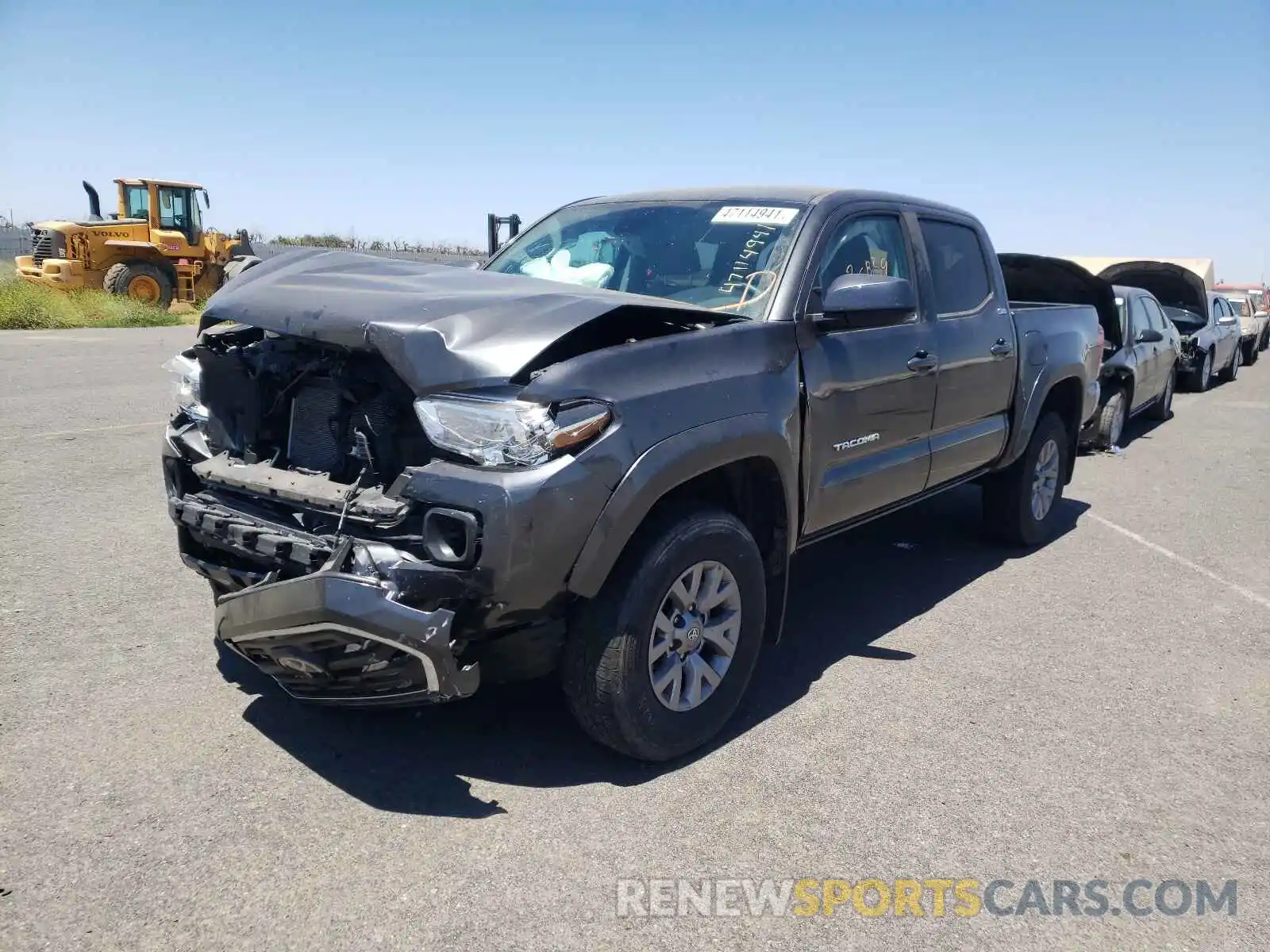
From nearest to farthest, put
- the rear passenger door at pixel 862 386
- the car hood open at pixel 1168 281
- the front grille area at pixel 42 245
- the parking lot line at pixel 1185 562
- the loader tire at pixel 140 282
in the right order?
the rear passenger door at pixel 862 386 → the parking lot line at pixel 1185 562 → the car hood open at pixel 1168 281 → the loader tire at pixel 140 282 → the front grille area at pixel 42 245

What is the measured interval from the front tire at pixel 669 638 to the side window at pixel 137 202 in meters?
25.6

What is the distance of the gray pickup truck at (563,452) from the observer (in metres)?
2.87

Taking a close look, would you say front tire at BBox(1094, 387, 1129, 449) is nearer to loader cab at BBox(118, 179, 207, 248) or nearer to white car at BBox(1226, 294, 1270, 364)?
white car at BBox(1226, 294, 1270, 364)

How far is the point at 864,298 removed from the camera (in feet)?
12.7

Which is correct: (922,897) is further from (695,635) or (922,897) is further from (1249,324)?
(1249,324)

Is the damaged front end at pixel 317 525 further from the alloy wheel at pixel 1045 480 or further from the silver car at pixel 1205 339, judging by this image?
the silver car at pixel 1205 339

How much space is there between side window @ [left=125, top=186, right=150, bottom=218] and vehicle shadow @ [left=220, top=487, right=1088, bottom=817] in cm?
2452

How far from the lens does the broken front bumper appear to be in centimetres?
274

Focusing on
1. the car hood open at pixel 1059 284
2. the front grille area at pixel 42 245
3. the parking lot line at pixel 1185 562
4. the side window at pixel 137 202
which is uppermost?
the side window at pixel 137 202

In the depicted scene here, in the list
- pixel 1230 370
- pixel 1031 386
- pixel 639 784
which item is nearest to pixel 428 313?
pixel 639 784

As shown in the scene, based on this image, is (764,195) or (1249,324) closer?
Answer: (764,195)

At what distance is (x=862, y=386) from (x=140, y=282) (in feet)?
80.3

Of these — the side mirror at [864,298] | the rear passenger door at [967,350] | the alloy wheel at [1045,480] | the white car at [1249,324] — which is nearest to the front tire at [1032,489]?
the alloy wheel at [1045,480]

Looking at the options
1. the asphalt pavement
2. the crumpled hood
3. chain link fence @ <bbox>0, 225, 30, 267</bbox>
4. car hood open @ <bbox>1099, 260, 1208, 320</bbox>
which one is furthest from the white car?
chain link fence @ <bbox>0, 225, 30, 267</bbox>
